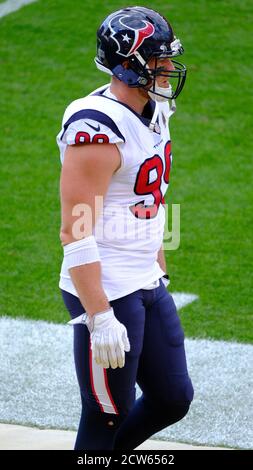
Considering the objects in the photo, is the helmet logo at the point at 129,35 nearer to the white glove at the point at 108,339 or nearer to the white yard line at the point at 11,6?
the white glove at the point at 108,339

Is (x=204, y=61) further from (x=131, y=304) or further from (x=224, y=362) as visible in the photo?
(x=131, y=304)

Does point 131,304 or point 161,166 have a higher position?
point 161,166

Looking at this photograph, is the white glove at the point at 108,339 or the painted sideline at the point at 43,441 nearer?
the white glove at the point at 108,339

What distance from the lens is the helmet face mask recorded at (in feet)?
10.7

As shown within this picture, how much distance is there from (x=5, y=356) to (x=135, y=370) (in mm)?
2148

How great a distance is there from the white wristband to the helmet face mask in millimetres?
547

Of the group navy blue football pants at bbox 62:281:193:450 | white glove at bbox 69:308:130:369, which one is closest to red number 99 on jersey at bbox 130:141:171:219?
navy blue football pants at bbox 62:281:193:450

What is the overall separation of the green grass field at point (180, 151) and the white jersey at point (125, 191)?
7.85ft

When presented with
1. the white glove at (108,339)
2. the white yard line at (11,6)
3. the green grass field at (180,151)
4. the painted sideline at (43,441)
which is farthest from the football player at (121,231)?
the white yard line at (11,6)

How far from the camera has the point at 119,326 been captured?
10.3 ft

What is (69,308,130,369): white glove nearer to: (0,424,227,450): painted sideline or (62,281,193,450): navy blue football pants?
(62,281,193,450): navy blue football pants

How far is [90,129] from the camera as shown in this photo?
3119mm

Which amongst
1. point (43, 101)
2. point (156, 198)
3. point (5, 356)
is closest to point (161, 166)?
point (156, 198)

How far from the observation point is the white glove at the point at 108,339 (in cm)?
312
